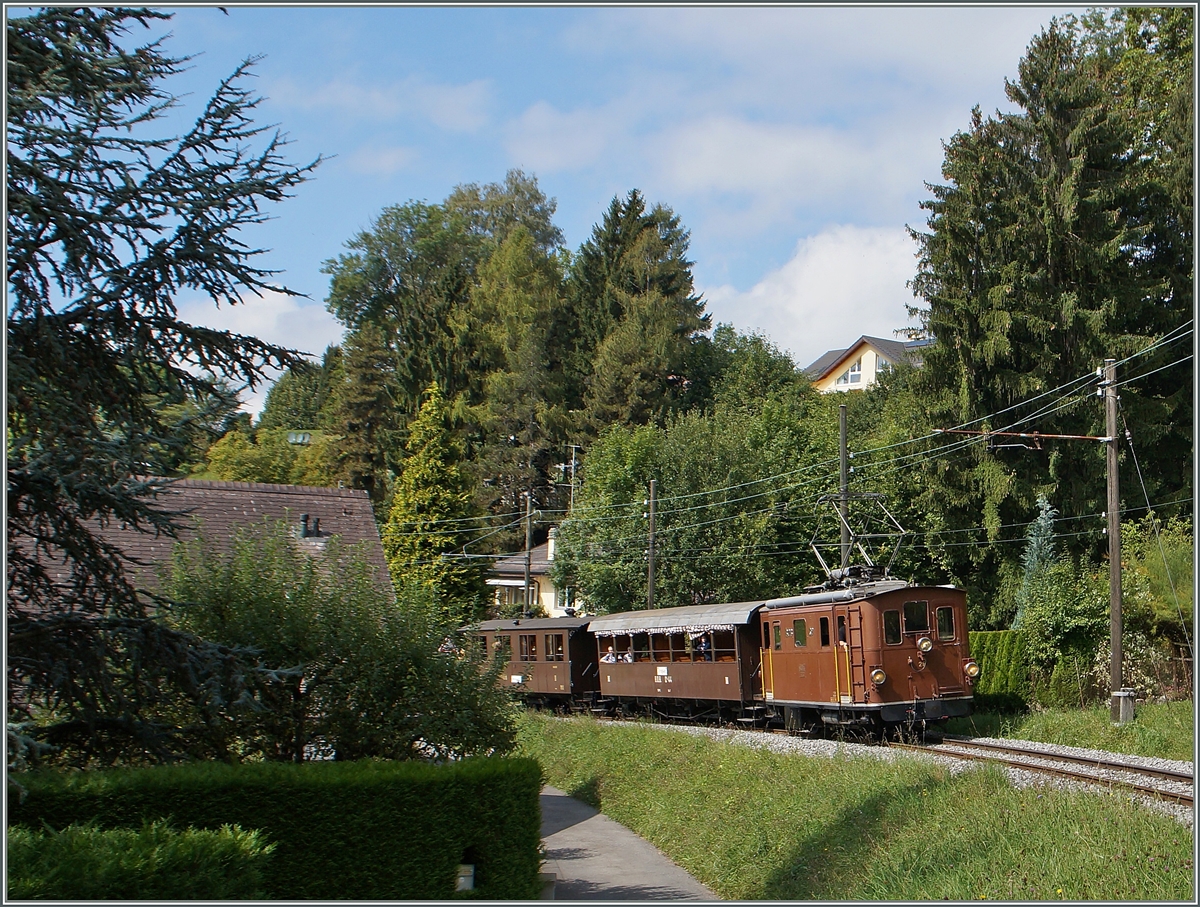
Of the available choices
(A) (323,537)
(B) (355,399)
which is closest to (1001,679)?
(A) (323,537)

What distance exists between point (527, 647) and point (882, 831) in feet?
65.4

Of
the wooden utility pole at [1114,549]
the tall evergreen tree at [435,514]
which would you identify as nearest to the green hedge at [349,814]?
the wooden utility pole at [1114,549]

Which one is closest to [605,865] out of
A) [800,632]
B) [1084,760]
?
[1084,760]

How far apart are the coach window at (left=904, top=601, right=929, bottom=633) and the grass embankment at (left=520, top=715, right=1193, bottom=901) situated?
3551 millimetres

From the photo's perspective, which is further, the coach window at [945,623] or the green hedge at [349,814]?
the coach window at [945,623]

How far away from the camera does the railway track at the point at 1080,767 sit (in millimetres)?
13375

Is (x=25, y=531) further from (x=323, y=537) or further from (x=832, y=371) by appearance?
(x=832, y=371)

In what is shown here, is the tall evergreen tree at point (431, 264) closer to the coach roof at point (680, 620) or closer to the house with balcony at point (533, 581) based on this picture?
the house with balcony at point (533, 581)

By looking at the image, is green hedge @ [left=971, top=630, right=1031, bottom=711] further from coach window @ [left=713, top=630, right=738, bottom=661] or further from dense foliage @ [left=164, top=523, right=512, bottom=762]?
dense foliage @ [left=164, top=523, right=512, bottom=762]

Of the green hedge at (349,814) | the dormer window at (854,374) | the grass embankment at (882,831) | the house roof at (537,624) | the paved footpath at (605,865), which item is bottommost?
the paved footpath at (605,865)

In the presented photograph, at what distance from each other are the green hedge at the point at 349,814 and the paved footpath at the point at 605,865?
2.54 metres

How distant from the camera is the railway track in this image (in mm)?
13375

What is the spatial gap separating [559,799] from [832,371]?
205 feet

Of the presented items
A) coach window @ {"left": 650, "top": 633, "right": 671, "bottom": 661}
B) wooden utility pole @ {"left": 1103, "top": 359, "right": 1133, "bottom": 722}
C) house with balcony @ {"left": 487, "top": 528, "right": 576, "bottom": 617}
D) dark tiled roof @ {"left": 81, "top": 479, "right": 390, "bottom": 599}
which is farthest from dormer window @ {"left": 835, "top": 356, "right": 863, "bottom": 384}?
dark tiled roof @ {"left": 81, "top": 479, "right": 390, "bottom": 599}
